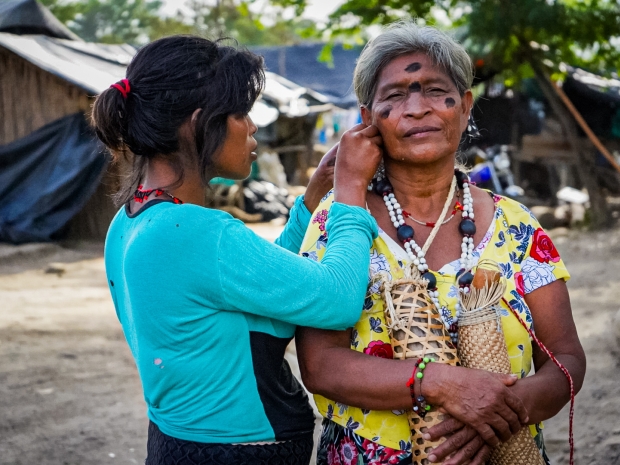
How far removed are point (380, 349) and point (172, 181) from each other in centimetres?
72

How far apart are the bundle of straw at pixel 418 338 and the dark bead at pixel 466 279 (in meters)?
0.17

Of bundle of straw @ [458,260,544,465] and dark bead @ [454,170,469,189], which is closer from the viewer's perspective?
bundle of straw @ [458,260,544,465]

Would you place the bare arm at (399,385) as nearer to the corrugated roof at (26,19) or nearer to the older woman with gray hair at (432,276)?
the older woman with gray hair at (432,276)

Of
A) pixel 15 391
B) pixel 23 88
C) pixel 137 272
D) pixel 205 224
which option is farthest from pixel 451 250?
pixel 23 88

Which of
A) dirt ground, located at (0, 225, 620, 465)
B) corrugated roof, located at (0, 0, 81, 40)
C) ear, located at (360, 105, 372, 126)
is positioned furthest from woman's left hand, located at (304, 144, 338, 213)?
corrugated roof, located at (0, 0, 81, 40)

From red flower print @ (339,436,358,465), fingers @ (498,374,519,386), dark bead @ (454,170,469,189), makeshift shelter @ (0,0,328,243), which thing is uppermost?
dark bead @ (454,170,469,189)

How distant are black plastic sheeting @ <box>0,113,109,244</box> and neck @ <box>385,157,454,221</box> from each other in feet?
31.4

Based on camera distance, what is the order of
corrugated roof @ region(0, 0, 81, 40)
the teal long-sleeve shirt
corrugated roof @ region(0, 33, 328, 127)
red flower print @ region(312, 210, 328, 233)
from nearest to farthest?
the teal long-sleeve shirt < red flower print @ region(312, 210, 328, 233) < corrugated roof @ region(0, 33, 328, 127) < corrugated roof @ region(0, 0, 81, 40)

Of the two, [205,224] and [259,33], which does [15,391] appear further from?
[259,33]

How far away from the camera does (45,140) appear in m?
11.4

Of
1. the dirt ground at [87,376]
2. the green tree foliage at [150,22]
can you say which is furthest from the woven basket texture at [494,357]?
the green tree foliage at [150,22]

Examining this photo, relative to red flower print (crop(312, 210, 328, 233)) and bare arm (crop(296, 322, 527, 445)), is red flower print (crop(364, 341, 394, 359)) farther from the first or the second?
red flower print (crop(312, 210, 328, 233))

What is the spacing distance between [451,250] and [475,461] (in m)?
0.60

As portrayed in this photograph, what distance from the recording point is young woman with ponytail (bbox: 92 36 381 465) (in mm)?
1665
